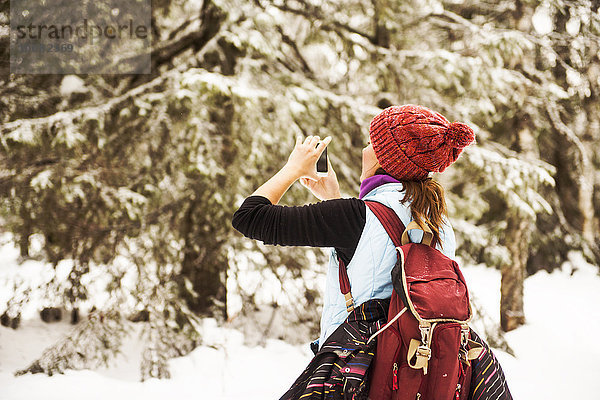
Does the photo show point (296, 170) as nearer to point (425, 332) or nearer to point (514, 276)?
point (425, 332)

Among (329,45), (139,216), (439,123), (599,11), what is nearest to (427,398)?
(439,123)

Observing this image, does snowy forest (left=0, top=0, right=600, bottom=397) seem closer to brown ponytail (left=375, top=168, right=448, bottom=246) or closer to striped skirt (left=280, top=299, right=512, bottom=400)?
brown ponytail (left=375, top=168, right=448, bottom=246)

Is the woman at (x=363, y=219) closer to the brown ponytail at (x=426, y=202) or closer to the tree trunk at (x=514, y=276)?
the brown ponytail at (x=426, y=202)

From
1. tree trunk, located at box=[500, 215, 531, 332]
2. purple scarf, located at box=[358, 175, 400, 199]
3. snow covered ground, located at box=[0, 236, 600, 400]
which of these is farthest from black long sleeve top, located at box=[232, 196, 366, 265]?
tree trunk, located at box=[500, 215, 531, 332]

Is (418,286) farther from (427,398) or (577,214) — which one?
(577,214)

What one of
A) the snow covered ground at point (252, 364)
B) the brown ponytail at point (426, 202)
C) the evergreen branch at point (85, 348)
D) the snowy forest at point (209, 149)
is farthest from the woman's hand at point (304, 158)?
the evergreen branch at point (85, 348)

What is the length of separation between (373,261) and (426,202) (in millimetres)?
246

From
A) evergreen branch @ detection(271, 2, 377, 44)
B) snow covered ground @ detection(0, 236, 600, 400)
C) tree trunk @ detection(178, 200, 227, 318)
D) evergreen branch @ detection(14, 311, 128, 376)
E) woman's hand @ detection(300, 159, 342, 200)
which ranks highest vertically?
evergreen branch @ detection(271, 2, 377, 44)

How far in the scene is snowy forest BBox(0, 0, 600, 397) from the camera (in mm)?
4160

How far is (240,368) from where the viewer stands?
4207mm

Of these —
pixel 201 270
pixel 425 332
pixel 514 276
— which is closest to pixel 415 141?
pixel 425 332

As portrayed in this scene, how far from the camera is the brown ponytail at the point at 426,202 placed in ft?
4.81

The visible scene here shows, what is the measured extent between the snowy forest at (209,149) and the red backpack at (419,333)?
8.77 ft

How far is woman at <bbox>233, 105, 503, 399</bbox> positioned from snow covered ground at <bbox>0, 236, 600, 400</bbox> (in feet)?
8.64
